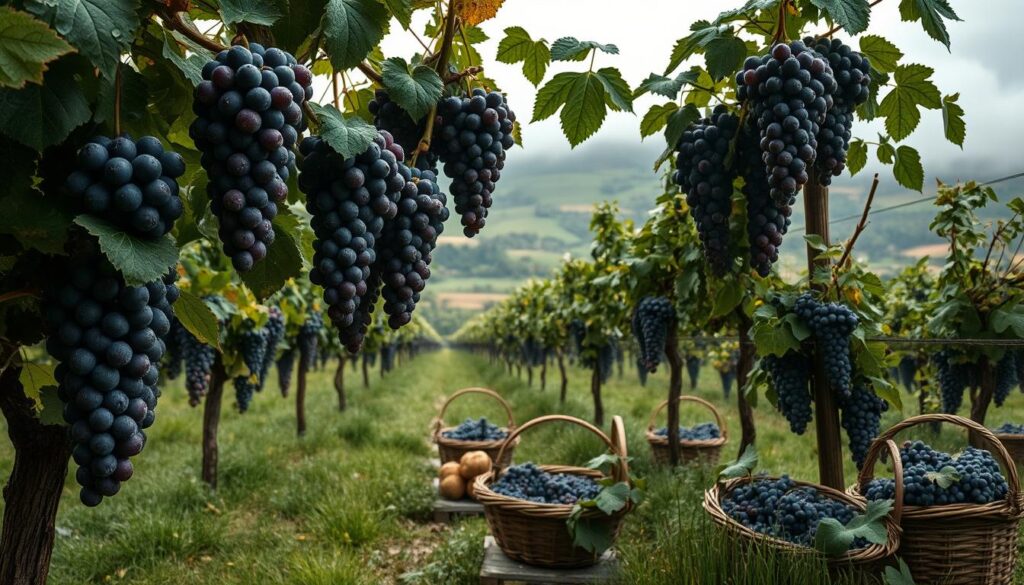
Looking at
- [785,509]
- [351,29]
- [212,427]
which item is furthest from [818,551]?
[212,427]

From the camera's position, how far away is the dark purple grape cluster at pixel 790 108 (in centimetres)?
184

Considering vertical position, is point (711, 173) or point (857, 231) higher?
point (711, 173)

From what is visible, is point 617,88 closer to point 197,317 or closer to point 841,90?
point 841,90

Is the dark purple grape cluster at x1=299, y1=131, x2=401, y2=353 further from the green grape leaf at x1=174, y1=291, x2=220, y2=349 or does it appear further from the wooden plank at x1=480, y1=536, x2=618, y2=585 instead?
the wooden plank at x1=480, y1=536, x2=618, y2=585

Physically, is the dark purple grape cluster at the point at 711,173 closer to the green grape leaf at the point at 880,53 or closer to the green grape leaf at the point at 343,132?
the green grape leaf at the point at 880,53

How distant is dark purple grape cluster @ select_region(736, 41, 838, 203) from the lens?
1.84m

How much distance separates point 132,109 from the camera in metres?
1.29

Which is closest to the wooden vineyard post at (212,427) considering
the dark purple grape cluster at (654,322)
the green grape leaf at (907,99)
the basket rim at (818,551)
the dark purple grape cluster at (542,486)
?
the dark purple grape cluster at (542,486)

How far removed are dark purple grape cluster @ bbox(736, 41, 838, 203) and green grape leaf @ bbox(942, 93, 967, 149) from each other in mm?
698

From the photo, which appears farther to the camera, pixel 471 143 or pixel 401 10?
pixel 471 143

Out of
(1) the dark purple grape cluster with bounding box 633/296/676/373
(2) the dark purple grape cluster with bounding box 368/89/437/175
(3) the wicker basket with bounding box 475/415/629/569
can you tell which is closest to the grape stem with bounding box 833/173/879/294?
(3) the wicker basket with bounding box 475/415/629/569

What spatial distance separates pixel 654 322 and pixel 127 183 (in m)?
4.96

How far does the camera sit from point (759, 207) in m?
2.19

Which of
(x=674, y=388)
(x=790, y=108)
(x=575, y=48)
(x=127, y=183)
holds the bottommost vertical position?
(x=674, y=388)
